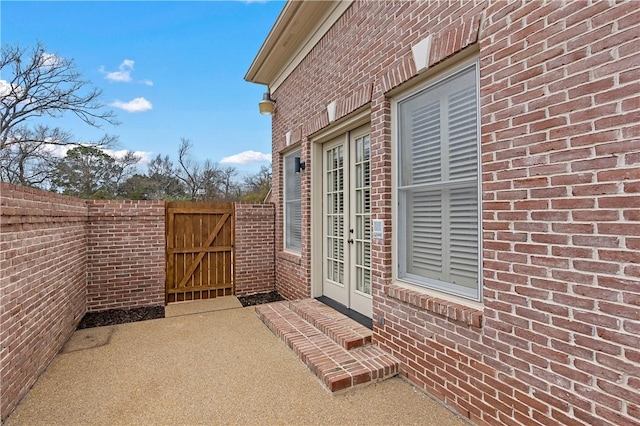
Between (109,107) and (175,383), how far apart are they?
1270 centimetres

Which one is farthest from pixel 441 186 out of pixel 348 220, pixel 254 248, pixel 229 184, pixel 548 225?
pixel 229 184

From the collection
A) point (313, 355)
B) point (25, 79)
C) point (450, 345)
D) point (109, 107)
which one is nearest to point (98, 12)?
point (109, 107)

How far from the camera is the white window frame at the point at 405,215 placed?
7.39ft

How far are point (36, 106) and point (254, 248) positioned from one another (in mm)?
11535

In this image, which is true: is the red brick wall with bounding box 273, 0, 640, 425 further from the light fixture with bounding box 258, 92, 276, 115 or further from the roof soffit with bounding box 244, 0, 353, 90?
the light fixture with bounding box 258, 92, 276, 115

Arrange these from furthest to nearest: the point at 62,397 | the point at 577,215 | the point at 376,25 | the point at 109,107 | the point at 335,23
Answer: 1. the point at 109,107
2. the point at 335,23
3. the point at 376,25
4. the point at 62,397
5. the point at 577,215

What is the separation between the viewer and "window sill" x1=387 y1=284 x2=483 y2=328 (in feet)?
7.09

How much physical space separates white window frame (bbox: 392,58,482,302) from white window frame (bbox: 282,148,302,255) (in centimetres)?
250

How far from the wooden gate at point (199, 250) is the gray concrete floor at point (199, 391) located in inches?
67.2

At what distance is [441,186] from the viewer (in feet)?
8.52

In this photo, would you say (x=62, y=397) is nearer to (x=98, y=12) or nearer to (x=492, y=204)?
(x=492, y=204)

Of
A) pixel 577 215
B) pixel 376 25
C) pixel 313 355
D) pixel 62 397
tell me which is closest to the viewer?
pixel 577 215

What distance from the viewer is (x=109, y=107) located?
11977mm

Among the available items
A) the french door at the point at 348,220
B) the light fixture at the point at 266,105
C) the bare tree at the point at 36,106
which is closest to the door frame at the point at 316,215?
the french door at the point at 348,220
